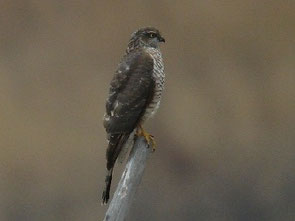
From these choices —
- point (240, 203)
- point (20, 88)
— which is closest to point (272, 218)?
point (240, 203)

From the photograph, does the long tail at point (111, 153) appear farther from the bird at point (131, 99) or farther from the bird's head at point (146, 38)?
the bird's head at point (146, 38)

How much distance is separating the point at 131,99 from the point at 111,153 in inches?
9.0

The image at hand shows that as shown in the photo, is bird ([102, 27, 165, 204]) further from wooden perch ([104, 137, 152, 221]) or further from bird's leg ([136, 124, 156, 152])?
wooden perch ([104, 137, 152, 221])

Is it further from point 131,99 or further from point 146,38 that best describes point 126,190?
point 146,38

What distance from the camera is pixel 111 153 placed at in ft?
8.92

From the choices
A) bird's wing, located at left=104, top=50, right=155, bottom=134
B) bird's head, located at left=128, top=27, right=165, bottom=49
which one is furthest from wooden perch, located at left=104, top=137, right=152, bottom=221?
bird's head, located at left=128, top=27, right=165, bottom=49

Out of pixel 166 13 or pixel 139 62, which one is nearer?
pixel 139 62

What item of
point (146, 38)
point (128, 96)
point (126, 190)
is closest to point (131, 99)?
point (128, 96)

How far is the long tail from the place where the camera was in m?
2.71

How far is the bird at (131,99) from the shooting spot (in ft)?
9.05

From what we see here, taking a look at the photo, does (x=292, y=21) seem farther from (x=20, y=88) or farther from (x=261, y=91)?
(x=20, y=88)

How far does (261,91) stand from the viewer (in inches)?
163

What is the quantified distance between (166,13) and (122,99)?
131 cm

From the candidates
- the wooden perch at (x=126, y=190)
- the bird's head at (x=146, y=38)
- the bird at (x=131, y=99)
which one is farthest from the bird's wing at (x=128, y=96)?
the wooden perch at (x=126, y=190)
